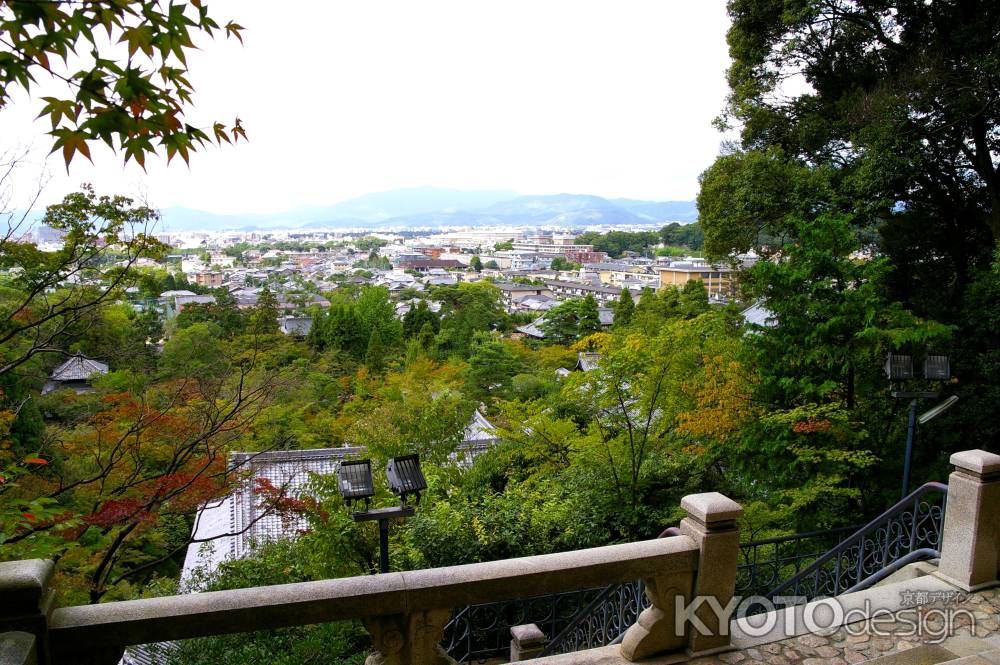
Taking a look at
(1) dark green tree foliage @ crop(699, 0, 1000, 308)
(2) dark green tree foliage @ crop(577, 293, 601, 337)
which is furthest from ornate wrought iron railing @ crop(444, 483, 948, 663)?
(2) dark green tree foliage @ crop(577, 293, 601, 337)

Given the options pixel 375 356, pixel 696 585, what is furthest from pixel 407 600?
pixel 375 356

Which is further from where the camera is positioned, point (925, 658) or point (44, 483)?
point (44, 483)

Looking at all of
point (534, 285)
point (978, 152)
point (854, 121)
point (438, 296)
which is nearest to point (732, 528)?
point (854, 121)

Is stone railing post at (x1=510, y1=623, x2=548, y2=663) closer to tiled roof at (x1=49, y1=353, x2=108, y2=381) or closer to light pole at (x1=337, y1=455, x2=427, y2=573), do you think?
light pole at (x1=337, y1=455, x2=427, y2=573)

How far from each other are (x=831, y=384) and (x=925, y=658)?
440 centimetres

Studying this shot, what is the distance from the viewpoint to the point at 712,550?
309 centimetres

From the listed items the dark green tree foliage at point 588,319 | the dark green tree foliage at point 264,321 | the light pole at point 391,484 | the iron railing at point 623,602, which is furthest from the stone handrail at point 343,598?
the dark green tree foliage at point 588,319

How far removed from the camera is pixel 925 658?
3471 mm

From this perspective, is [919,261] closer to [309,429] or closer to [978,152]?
[978,152]

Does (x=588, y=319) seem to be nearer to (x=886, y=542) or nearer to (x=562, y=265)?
(x=886, y=542)

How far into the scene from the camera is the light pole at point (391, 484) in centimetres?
571

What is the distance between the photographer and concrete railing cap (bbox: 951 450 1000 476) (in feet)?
13.2

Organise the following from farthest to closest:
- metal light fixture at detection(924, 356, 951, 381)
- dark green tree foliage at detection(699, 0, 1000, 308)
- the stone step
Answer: dark green tree foliage at detection(699, 0, 1000, 308) < metal light fixture at detection(924, 356, 951, 381) < the stone step

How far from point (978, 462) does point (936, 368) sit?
3670 mm
